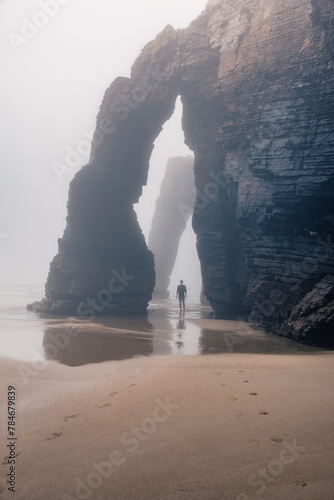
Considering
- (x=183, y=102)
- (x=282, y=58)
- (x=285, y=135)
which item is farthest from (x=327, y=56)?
(x=183, y=102)

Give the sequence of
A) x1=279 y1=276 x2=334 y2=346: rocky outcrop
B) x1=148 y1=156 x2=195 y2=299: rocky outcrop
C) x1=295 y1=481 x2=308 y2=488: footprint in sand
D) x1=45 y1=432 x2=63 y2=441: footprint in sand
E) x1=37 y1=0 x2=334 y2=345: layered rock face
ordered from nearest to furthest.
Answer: x1=295 y1=481 x2=308 y2=488: footprint in sand < x1=45 y1=432 x2=63 y2=441: footprint in sand < x1=279 y1=276 x2=334 y2=346: rocky outcrop < x1=37 y1=0 x2=334 y2=345: layered rock face < x1=148 y1=156 x2=195 y2=299: rocky outcrop

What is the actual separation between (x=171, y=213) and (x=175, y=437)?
205 ft

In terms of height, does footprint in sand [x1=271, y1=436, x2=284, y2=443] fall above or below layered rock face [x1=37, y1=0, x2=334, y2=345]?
below

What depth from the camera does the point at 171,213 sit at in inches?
2562

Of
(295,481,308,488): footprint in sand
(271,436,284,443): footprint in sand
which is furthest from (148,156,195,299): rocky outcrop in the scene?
(295,481,308,488): footprint in sand

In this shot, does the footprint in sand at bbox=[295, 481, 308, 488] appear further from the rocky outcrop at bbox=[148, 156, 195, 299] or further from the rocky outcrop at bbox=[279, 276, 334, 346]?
the rocky outcrop at bbox=[148, 156, 195, 299]

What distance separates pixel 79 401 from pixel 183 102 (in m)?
24.6

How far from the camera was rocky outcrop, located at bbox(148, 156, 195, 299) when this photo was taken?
62.0m

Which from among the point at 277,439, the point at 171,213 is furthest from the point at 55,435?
the point at 171,213

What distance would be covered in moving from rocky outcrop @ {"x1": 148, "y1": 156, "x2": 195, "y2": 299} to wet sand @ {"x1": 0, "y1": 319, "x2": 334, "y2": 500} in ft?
178

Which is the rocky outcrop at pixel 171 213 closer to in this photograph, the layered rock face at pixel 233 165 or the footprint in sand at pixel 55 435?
the layered rock face at pixel 233 165

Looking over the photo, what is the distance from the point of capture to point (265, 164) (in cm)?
1625

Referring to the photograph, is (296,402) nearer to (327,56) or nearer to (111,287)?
(327,56)

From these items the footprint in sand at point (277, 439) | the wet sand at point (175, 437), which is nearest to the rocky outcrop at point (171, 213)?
the wet sand at point (175, 437)
